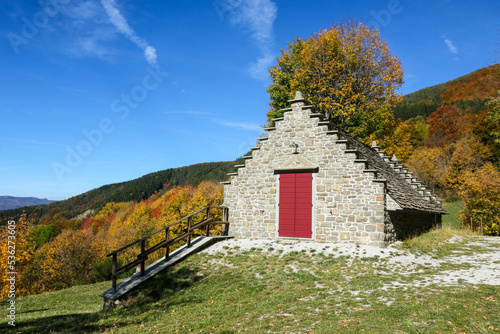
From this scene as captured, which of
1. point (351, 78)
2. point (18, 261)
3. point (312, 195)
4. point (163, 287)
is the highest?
point (351, 78)

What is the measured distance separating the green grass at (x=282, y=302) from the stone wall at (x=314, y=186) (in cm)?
188

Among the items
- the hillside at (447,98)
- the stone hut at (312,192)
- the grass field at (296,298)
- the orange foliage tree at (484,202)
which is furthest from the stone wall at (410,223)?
the hillside at (447,98)

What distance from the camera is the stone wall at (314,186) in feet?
44.8

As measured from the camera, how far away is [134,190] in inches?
4532

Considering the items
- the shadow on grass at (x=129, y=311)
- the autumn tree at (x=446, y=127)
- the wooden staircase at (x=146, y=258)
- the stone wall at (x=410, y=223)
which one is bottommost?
the shadow on grass at (x=129, y=311)

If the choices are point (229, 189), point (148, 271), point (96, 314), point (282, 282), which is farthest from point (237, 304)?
point (229, 189)

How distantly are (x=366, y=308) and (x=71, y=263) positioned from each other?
3005cm

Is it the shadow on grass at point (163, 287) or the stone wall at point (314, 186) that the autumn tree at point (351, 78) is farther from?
the shadow on grass at point (163, 287)

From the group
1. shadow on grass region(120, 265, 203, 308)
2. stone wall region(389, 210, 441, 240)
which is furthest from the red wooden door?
shadow on grass region(120, 265, 203, 308)

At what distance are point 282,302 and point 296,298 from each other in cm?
46

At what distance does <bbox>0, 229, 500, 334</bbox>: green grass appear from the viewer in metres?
6.54

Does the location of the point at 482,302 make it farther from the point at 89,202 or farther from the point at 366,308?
the point at 89,202

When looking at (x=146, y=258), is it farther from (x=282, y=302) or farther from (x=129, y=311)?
(x=282, y=302)

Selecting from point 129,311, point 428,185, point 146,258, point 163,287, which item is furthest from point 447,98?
point 129,311
